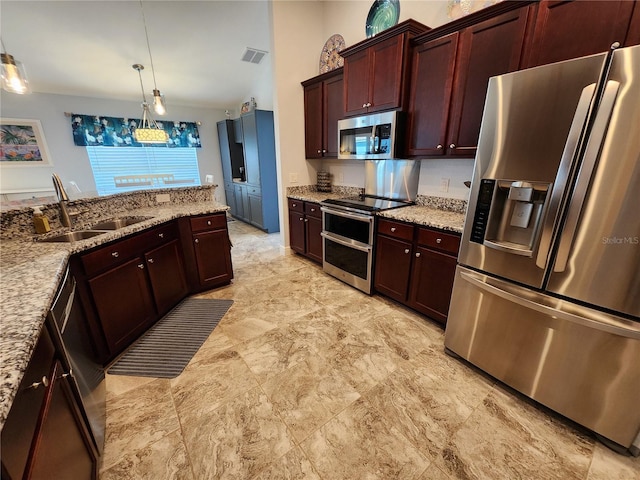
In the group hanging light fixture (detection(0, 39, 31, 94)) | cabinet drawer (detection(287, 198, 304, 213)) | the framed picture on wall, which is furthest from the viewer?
the framed picture on wall

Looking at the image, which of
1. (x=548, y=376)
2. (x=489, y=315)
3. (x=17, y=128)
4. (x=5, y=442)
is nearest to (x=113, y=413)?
(x=5, y=442)

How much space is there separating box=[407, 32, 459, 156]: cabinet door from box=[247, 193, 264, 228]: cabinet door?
3277 mm

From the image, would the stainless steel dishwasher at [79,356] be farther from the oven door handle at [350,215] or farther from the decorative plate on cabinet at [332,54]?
the decorative plate on cabinet at [332,54]

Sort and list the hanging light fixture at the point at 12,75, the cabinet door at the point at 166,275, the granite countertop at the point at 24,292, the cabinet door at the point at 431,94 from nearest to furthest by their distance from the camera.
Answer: the granite countertop at the point at 24,292 < the hanging light fixture at the point at 12,75 < the cabinet door at the point at 431,94 < the cabinet door at the point at 166,275

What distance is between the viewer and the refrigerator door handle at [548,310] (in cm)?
118

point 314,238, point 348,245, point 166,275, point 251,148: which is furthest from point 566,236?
point 251,148

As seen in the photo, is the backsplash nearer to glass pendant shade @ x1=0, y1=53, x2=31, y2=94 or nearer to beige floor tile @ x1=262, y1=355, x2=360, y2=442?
glass pendant shade @ x1=0, y1=53, x2=31, y2=94

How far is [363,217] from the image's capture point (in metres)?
2.54

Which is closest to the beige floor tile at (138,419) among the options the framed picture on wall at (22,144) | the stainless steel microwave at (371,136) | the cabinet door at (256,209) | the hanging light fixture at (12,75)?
the hanging light fixture at (12,75)

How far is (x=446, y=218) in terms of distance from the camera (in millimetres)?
2160

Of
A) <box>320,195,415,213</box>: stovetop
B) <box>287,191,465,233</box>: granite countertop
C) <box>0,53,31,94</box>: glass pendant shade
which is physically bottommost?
<box>287,191,465,233</box>: granite countertop

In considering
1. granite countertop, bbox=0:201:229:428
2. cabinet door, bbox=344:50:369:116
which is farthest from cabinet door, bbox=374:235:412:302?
granite countertop, bbox=0:201:229:428

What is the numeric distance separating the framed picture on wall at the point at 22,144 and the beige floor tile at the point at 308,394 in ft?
18.9

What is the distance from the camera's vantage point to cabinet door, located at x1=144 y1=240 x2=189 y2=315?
2207 millimetres
